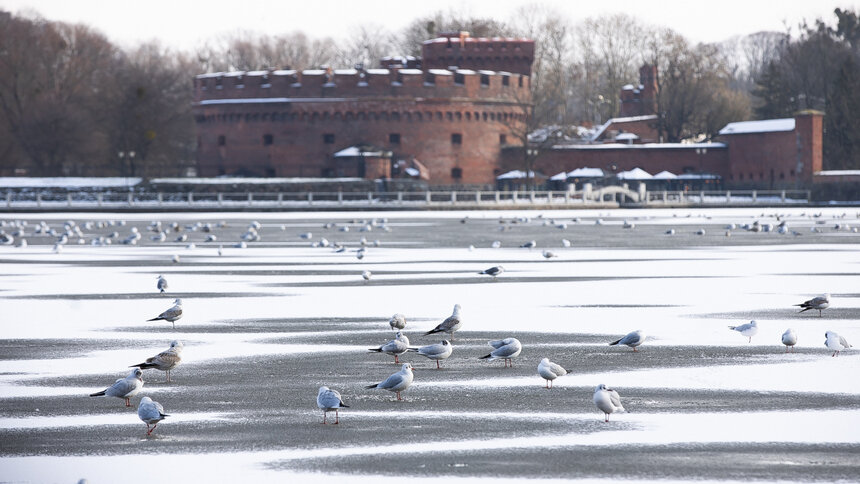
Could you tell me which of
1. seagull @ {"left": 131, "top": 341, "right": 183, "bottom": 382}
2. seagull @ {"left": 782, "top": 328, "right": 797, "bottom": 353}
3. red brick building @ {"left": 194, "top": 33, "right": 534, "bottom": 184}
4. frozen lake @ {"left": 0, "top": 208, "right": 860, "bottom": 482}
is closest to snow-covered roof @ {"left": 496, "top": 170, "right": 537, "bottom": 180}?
red brick building @ {"left": 194, "top": 33, "right": 534, "bottom": 184}

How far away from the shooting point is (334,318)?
16.1 meters

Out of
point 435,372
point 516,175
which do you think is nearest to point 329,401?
point 435,372

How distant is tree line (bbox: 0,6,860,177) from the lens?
7731 cm

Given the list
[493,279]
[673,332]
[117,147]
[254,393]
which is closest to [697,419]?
[254,393]

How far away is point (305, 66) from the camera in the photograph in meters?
111

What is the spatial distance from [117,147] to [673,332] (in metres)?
70.2

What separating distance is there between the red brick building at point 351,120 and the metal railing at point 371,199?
4.68m

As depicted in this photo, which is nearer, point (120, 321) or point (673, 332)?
point (673, 332)

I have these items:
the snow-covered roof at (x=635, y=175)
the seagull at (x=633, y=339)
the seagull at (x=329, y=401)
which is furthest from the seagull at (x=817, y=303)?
the snow-covered roof at (x=635, y=175)

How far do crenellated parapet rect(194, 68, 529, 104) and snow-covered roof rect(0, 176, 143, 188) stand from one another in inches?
400

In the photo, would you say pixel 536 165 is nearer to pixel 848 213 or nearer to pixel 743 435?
pixel 848 213

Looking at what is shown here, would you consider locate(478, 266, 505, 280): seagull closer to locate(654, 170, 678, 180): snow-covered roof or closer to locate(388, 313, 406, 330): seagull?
locate(388, 313, 406, 330): seagull

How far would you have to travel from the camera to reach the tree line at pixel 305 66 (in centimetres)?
7731

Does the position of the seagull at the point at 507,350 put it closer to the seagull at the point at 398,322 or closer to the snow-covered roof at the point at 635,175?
the seagull at the point at 398,322
